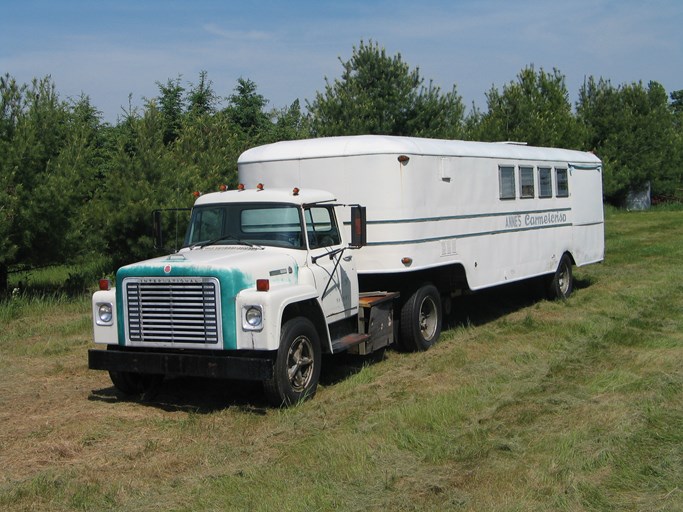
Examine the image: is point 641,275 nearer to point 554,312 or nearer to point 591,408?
point 554,312

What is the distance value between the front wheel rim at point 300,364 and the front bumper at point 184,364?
443mm

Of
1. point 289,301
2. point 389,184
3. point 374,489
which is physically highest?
point 389,184

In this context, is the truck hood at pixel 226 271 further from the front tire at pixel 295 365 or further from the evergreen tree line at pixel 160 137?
the evergreen tree line at pixel 160 137

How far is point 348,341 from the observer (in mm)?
8867

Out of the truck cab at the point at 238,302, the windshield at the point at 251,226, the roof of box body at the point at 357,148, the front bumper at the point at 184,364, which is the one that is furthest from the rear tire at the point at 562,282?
the front bumper at the point at 184,364

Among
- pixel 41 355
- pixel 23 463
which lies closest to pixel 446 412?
pixel 23 463

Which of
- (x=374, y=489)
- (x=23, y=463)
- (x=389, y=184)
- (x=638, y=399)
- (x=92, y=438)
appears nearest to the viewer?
(x=374, y=489)

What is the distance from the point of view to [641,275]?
17.3 m

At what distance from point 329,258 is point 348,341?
93cm

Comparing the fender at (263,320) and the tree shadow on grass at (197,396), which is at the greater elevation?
the fender at (263,320)

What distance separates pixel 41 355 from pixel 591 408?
695 cm

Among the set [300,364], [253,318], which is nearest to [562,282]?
[300,364]

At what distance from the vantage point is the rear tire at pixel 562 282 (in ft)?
46.9

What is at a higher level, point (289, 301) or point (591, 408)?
point (289, 301)
